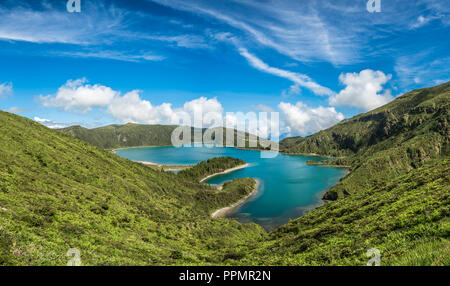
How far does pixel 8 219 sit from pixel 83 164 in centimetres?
5188

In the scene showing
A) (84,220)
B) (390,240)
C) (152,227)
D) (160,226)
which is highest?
(390,240)

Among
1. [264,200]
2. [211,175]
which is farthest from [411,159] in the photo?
[211,175]

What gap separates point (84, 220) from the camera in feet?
110

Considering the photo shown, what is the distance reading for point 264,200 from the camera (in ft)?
396

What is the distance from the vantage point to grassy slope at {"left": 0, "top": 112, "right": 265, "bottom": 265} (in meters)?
21.2

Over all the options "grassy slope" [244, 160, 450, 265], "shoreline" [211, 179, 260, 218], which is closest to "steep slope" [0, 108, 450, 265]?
"grassy slope" [244, 160, 450, 265]

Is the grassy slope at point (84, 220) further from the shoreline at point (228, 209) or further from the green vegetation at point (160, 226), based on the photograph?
the shoreline at point (228, 209)

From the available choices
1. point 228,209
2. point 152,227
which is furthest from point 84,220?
point 228,209

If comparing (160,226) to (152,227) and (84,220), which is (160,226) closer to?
(152,227)

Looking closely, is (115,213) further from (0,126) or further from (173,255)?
(0,126)

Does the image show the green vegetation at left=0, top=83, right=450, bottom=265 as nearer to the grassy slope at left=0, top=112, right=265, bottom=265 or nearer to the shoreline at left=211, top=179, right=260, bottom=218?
the grassy slope at left=0, top=112, right=265, bottom=265

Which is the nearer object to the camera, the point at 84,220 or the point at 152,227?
the point at 84,220

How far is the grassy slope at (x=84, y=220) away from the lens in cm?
2123
